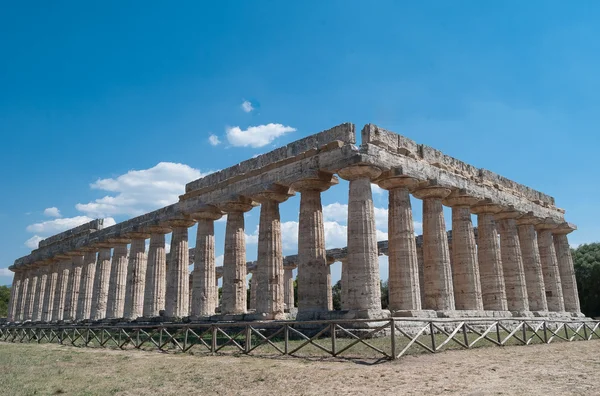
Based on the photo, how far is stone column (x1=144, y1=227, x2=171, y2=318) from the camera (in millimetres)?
35312

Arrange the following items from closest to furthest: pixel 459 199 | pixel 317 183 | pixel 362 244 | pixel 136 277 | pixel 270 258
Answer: pixel 362 244 → pixel 317 183 → pixel 270 258 → pixel 459 199 → pixel 136 277

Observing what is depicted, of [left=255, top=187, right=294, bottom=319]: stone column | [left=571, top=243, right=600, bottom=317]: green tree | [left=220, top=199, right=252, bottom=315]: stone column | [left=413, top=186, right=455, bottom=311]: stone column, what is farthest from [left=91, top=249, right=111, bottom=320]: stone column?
[left=571, top=243, right=600, bottom=317]: green tree

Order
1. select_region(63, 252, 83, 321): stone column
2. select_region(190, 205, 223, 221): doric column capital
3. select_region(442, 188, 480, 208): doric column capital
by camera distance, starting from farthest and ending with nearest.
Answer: select_region(63, 252, 83, 321): stone column
select_region(190, 205, 223, 221): doric column capital
select_region(442, 188, 480, 208): doric column capital

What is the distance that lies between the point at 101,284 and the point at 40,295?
12899 millimetres

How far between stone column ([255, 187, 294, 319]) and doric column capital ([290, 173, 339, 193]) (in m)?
2.02

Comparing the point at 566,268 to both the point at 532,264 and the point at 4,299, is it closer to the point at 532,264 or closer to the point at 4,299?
the point at 532,264

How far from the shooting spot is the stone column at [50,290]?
48438 millimetres

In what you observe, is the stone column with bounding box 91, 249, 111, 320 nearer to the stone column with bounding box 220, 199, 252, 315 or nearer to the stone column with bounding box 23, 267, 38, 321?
the stone column with bounding box 23, 267, 38, 321

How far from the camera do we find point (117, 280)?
40000 millimetres

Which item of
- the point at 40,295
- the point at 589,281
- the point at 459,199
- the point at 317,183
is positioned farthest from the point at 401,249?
the point at 40,295

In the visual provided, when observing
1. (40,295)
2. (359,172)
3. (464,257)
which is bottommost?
(40,295)

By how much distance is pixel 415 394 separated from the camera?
10453mm

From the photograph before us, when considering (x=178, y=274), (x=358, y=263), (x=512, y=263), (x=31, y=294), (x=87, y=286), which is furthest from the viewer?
(x=31, y=294)

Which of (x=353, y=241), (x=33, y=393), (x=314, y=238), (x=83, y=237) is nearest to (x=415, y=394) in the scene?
(x=33, y=393)
